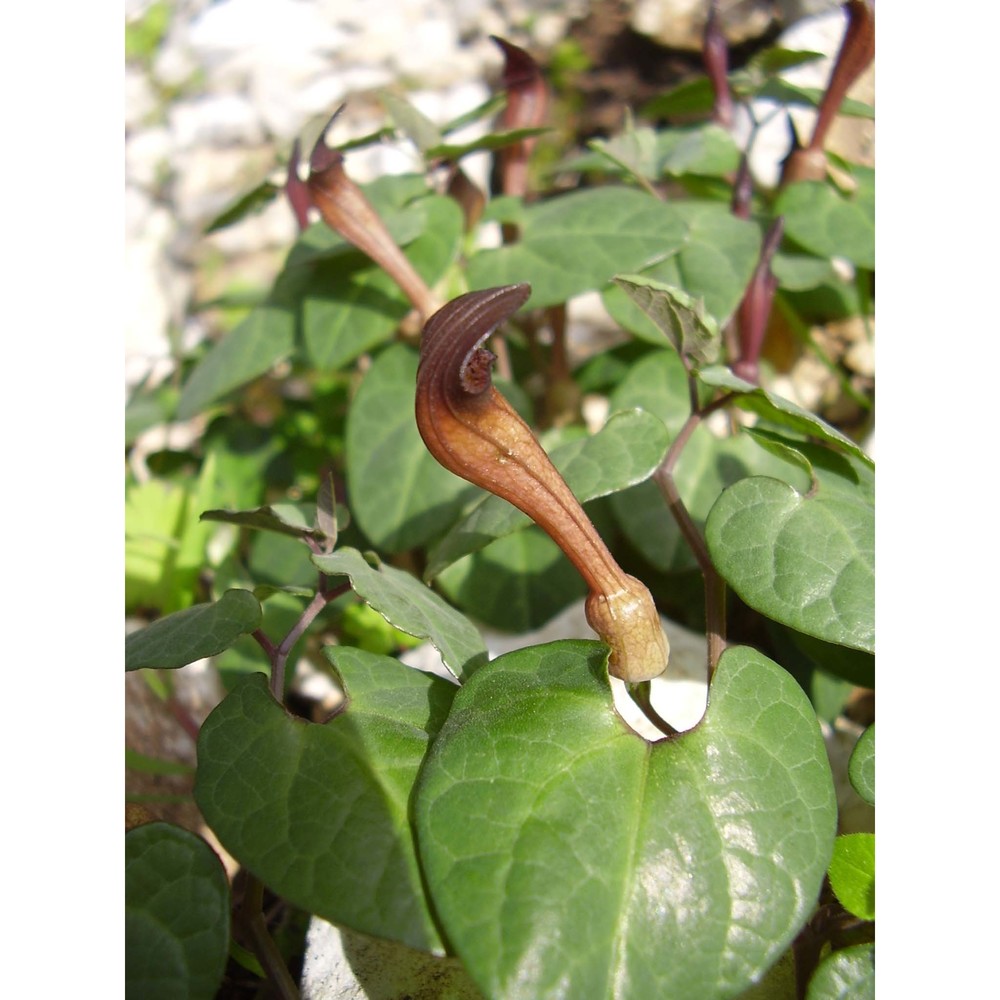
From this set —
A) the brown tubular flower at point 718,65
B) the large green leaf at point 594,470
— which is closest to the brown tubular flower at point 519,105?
the brown tubular flower at point 718,65

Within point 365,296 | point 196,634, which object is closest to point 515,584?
point 365,296

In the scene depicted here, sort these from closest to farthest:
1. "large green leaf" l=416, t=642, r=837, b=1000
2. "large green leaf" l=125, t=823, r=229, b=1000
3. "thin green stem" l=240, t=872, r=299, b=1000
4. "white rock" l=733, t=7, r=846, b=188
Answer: "large green leaf" l=416, t=642, r=837, b=1000
"large green leaf" l=125, t=823, r=229, b=1000
"thin green stem" l=240, t=872, r=299, b=1000
"white rock" l=733, t=7, r=846, b=188

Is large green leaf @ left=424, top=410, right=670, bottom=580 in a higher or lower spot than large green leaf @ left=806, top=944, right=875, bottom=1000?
higher

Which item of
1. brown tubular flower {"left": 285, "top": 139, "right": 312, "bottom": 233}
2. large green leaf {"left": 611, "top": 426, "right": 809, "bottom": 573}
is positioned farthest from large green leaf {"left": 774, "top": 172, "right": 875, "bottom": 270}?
brown tubular flower {"left": 285, "top": 139, "right": 312, "bottom": 233}

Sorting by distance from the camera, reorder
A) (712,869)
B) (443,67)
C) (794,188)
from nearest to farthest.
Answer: (712,869)
(794,188)
(443,67)

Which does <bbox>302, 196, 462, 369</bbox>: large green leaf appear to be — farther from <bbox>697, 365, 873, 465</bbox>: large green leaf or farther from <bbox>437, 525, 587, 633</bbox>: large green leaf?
<bbox>697, 365, 873, 465</bbox>: large green leaf
